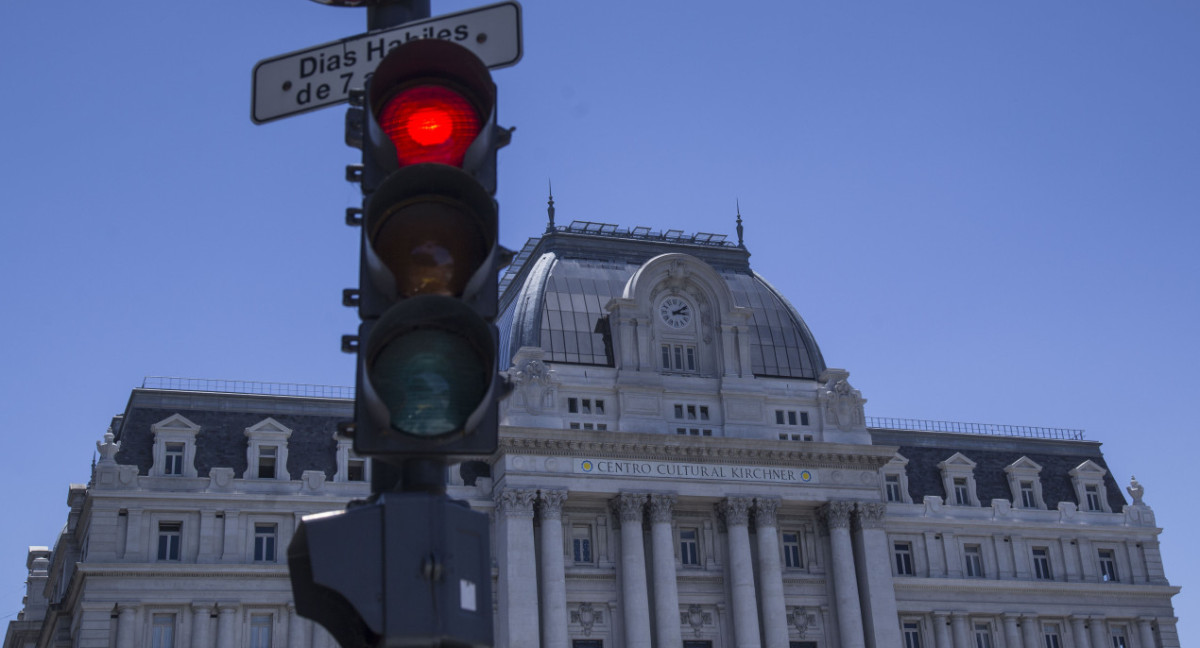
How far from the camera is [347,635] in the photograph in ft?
20.1

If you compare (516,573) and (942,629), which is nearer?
(516,573)

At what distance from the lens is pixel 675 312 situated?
244ft

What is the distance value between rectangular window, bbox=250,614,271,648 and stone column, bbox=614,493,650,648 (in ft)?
58.6

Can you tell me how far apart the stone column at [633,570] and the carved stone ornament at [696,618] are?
2365 mm

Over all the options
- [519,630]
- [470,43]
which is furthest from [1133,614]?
[470,43]

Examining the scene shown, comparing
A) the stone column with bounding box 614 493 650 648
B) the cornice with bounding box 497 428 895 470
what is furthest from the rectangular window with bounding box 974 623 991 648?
the stone column with bounding box 614 493 650 648

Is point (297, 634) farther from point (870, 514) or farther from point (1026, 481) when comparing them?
point (1026, 481)

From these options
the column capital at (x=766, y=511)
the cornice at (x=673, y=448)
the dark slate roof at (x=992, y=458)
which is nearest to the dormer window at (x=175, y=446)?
the cornice at (x=673, y=448)

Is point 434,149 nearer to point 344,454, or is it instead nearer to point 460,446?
point 460,446

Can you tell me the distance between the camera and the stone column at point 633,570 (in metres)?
65.2

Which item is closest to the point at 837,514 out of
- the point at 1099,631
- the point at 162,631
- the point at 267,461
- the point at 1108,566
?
the point at 1099,631

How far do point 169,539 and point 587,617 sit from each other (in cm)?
2141

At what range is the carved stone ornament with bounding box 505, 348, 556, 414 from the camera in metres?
68.6

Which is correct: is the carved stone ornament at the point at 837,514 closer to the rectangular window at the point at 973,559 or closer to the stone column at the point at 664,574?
the stone column at the point at 664,574
